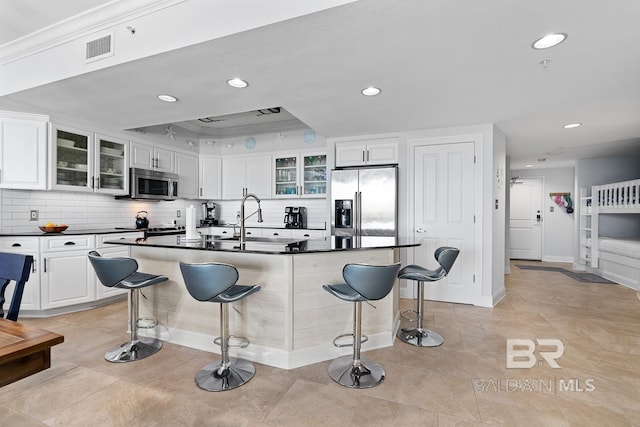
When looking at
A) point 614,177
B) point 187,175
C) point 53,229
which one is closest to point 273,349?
point 53,229

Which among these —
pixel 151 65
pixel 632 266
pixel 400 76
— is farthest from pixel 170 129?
pixel 632 266

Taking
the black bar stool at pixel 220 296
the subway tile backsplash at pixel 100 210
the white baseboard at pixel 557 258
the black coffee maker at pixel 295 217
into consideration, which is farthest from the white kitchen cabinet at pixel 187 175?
the white baseboard at pixel 557 258

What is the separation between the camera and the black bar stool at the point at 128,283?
246 centimetres

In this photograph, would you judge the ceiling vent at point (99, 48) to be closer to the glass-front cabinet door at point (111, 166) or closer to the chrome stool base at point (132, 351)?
the glass-front cabinet door at point (111, 166)

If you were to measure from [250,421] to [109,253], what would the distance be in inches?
128

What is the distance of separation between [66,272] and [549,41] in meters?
5.13

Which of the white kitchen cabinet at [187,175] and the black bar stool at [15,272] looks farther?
the white kitchen cabinet at [187,175]

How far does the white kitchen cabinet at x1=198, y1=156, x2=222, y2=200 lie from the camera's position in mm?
5969

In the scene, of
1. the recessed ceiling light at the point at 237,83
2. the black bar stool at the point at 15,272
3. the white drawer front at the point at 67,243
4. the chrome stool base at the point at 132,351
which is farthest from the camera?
the white drawer front at the point at 67,243

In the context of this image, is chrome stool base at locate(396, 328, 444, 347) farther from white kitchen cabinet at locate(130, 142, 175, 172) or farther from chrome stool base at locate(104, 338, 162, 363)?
white kitchen cabinet at locate(130, 142, 175, 172)

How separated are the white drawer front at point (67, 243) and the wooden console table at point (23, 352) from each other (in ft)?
10.1

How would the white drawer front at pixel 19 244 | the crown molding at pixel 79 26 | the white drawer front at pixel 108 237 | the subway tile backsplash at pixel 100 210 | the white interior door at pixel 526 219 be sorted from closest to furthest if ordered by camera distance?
the crown molding at pixel 79 26
the white drawer front at pixel 19 244
the subway tile backsplash at pixel 100 210
the white drawer front at pixel 108 237
the white interior door at pixel 526 219

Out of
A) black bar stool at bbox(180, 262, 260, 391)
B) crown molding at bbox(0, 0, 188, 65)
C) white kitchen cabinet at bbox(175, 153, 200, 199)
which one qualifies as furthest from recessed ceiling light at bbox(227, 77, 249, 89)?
white kitchen cabinet at bbox(175, 153, 200, 199)

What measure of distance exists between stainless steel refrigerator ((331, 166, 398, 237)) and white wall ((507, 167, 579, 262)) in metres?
5.65
